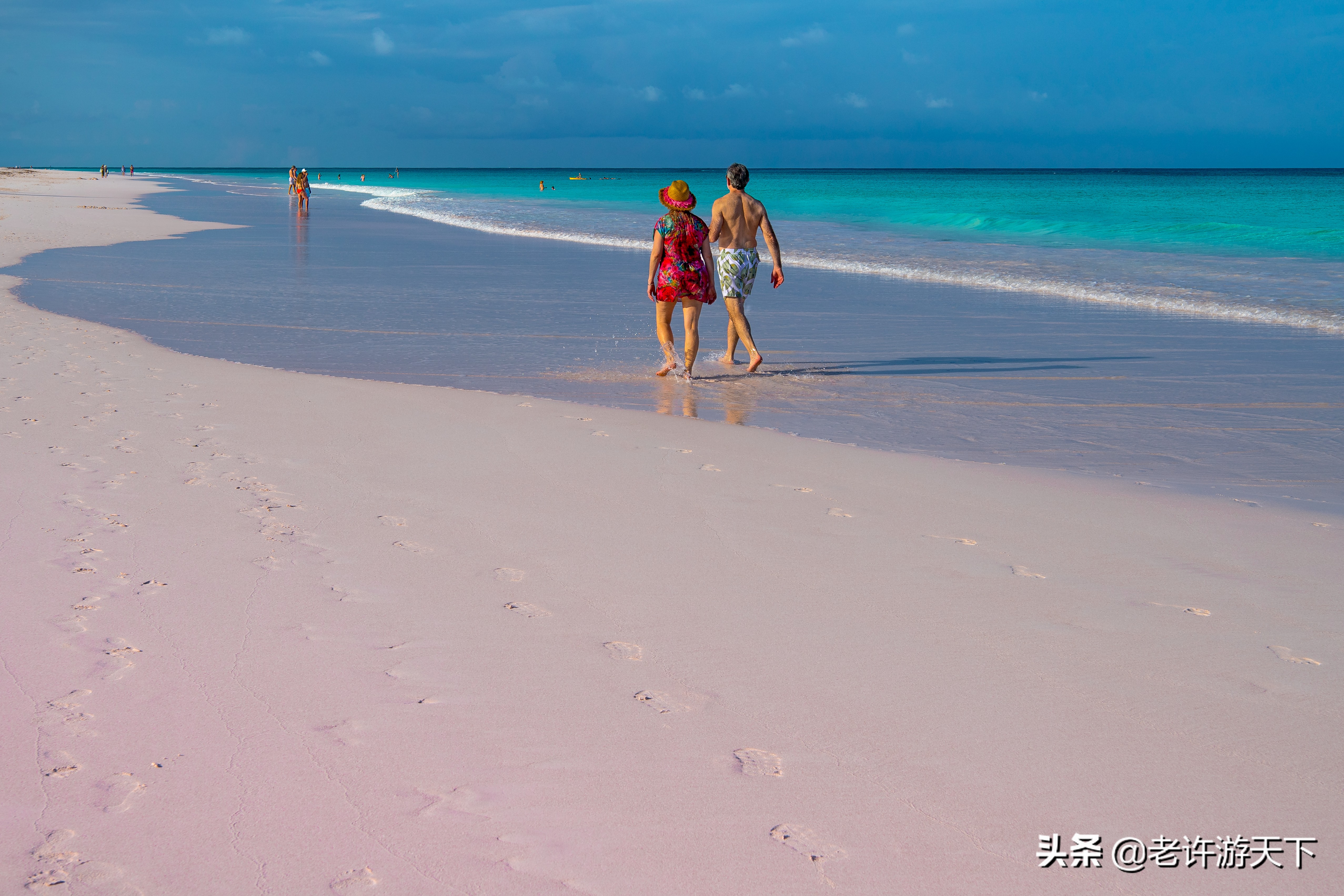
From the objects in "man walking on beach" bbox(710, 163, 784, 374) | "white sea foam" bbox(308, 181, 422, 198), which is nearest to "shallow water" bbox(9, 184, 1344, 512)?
"man walking on beach" bbox(710, 163, 784, 374)

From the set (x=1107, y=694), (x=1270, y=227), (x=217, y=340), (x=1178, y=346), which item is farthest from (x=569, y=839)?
(x=1270, y=227)

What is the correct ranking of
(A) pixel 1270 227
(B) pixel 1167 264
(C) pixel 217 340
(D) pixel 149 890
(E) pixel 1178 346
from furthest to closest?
(A) pixel 1270 227 → (B) pixel 1167 264 → (E) pixel 1178 346 → (C) pixel 217 340 → (D) pixel 149 890

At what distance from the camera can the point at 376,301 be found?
13.5m

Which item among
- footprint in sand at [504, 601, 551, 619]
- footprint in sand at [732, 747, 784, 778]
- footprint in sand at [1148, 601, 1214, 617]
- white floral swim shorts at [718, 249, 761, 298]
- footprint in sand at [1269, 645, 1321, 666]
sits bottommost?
footprint in sand at [732, 747, 784, 778]

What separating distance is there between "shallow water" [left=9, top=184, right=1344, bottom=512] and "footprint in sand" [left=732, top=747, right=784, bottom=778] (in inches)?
149

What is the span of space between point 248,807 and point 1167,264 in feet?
75.1

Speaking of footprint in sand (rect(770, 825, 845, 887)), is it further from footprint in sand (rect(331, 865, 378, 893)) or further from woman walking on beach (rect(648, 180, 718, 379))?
woman walking on beach (rect(648, 180, 718, 379))

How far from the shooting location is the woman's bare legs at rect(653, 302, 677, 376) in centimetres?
896

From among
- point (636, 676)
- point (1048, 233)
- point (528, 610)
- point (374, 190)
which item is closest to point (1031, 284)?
point (528, 610)

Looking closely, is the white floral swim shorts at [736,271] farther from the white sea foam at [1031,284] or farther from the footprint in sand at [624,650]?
the white sea foam at [1031,284]

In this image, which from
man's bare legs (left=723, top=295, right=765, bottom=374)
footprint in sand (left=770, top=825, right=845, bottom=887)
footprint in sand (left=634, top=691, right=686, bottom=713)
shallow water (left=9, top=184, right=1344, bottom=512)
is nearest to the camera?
footprint in sand (left=770, top=825, right=845, bottom=887)

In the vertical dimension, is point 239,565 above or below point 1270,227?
below

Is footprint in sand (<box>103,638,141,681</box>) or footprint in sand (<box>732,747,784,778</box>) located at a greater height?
footprint in sand (<box>103,638,141,681</box>)

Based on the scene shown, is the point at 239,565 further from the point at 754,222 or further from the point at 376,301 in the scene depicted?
the point at 376,301
